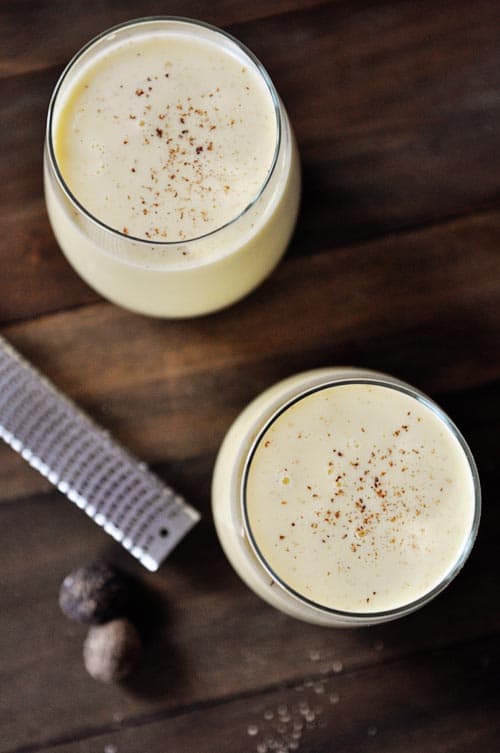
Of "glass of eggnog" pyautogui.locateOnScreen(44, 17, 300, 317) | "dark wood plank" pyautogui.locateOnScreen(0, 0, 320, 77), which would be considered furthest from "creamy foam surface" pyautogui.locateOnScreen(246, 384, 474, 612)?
"dark wood plank" pyautogui.locateOnScreen(0, 0, 320, 77)

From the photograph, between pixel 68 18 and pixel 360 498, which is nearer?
pixel 360 498

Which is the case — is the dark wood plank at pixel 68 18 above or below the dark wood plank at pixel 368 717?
above

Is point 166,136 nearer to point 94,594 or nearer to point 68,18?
point 68,18

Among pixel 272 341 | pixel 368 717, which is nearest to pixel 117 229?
pixel 272 341

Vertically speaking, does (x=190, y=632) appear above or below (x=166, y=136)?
below

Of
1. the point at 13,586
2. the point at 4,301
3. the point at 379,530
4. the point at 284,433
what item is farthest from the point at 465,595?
the point at 4,301

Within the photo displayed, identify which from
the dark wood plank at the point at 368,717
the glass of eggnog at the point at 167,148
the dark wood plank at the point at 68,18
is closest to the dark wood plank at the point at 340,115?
the dark wood plank at the point at 68,18

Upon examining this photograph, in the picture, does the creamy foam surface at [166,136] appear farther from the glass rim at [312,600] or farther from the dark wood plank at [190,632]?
the dark wood plank at [190,632]
